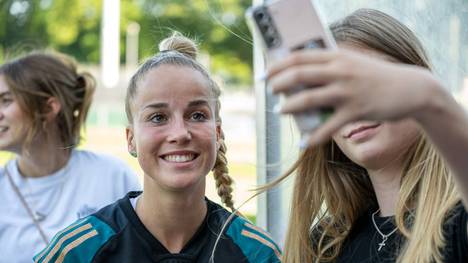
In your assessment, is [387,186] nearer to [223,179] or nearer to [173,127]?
[173,127]

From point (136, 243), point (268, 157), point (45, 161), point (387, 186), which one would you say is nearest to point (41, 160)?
point (45, 161)

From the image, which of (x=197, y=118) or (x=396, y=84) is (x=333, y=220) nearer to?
(x=197, y=118)

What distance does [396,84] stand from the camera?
1.06 m

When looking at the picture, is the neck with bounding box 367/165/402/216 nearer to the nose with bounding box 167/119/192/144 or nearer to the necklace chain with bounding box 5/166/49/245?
the nose with bounding box 167/119/192/144

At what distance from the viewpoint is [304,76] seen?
102cm

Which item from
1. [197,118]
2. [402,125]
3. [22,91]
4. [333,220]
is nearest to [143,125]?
[197,118]

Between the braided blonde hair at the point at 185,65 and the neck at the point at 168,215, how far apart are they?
32cm

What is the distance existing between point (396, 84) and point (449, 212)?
778mm

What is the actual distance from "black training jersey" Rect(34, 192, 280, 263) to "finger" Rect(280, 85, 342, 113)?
149 centimetres

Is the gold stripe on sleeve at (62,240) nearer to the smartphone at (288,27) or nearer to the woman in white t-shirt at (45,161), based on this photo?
the woman in white t-shirt at (45,161)

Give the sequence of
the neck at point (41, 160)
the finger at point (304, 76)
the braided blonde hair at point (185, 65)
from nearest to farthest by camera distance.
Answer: the finger at point (304, 76) < the braided blonde hair at point (185, 65) < the neck at point (41, 160)

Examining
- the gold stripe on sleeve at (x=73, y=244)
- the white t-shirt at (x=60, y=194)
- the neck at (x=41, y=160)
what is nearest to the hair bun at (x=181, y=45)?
the gold stripe on sleeve at (x=73, y=244)

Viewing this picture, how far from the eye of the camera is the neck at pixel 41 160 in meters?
4.02

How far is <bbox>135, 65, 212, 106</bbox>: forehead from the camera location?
8.16 ft
